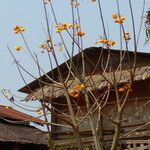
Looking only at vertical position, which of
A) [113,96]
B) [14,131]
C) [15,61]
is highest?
[15,61]

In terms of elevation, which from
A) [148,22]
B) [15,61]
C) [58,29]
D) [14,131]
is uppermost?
[58,29]

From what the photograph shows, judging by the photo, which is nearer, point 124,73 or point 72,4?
point 72,4

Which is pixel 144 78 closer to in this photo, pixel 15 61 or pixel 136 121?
pixel 136 121

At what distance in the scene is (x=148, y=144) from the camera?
32.9 feet

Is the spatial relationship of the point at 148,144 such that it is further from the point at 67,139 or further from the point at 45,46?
the point at 45,46

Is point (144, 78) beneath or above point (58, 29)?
beneath

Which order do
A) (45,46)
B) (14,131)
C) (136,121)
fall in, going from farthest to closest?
(14,131), (136,121), (45,46)

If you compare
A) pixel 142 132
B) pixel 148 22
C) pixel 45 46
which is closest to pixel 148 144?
pixel 142 132

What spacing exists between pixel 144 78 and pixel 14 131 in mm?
6963

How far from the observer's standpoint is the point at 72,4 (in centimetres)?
470

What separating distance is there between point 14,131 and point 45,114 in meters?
11.4

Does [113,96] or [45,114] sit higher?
[45,114]

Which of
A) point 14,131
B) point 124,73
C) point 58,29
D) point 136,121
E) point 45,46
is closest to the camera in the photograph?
point 58,29

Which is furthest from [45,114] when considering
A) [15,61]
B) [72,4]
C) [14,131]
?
[14,131]
